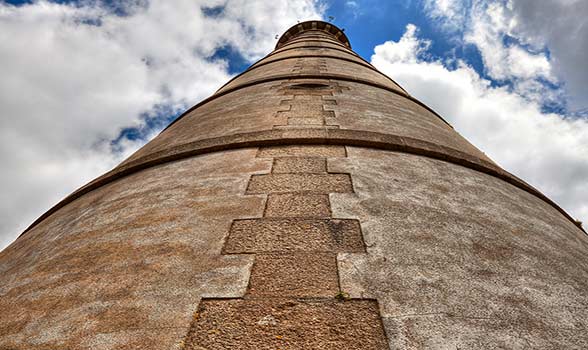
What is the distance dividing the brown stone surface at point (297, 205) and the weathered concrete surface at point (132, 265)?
0.08 m

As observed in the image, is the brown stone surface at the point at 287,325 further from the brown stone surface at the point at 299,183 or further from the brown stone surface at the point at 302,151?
the brown stone surface at the point at 302,151

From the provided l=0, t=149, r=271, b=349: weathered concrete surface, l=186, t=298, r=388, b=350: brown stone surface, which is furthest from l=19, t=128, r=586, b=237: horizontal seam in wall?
l=186, t=298, r=388, b=350: brown stone surface

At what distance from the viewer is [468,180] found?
2541 mm

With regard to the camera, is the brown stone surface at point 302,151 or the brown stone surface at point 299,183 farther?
the brown stone surface at point 302,151

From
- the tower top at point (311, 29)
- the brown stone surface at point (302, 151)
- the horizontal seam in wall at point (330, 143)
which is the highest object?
the tower top at point (311, 29)

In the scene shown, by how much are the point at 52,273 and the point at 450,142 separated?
311cm

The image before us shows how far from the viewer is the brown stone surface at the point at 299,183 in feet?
7.00

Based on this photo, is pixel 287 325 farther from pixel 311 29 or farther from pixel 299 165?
pixel 311 29

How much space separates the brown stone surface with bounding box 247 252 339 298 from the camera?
4.67 feet

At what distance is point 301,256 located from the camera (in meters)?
1.61

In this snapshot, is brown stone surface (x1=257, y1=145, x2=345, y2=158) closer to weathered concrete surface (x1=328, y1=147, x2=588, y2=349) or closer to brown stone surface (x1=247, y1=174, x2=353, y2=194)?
weathered concrete surface (x1=328, y1=147, x2=588, y2=349)

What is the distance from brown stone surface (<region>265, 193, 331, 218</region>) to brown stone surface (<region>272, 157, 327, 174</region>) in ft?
0.95

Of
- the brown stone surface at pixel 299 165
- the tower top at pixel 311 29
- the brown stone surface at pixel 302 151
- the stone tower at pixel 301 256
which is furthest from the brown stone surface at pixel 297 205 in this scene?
the tower top at pixel 311 29

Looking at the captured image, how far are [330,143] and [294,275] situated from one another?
1.41 meters
